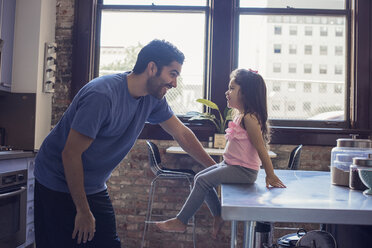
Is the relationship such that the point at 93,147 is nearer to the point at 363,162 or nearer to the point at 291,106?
the point at 363,162

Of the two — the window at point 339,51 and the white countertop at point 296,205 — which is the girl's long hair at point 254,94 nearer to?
the white countertop at point 296,205

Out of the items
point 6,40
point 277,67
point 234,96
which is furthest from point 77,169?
point 277,67

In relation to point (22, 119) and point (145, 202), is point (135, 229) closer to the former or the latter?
point (145, 202)

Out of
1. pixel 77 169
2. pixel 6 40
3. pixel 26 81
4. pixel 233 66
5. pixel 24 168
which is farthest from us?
pixel 233 66

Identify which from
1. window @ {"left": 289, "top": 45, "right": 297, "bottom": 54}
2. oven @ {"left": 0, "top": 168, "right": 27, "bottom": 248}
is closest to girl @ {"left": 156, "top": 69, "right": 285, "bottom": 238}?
oven @ {"left": 0, "top": 168, "right": 27, "bottom": 248}

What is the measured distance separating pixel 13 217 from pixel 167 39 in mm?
2555

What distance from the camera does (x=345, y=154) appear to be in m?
1.65

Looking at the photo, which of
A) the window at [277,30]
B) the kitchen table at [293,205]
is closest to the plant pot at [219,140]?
the window at [277,30]

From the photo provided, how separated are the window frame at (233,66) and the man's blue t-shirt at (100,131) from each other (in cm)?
243

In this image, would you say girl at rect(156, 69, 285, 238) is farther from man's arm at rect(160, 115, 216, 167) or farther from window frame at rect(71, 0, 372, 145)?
window frame at rect(71, 0, 372, 145)

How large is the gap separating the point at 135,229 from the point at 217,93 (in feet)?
5.75

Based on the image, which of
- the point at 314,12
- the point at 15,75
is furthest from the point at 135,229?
the point at 314,12

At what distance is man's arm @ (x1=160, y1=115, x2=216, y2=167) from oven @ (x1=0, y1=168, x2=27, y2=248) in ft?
5.43

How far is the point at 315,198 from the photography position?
120cm
